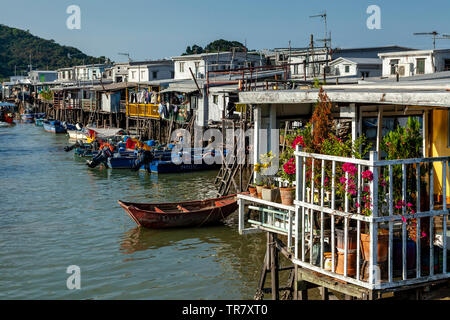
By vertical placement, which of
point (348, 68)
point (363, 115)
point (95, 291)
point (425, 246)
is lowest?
point (95, 291)

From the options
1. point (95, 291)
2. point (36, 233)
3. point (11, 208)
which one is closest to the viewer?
point (95, 291)

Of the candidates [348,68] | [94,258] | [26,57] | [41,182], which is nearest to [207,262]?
[94,258]

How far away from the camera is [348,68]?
42.8 meters

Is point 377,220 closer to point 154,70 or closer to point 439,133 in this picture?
point 439,133

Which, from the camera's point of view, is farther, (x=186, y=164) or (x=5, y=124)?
(x=5, y=124)

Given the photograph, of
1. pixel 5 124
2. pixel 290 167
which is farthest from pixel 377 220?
pixel 5 124

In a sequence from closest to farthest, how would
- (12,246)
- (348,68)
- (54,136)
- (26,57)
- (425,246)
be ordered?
(425,246) < (12,246) < (348,68) < (54,136) < (26,57)

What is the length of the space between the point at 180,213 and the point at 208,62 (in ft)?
103

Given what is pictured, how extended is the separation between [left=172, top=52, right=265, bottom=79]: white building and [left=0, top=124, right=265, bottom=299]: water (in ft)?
70.1

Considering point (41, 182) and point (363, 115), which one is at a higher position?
point (363, 115)

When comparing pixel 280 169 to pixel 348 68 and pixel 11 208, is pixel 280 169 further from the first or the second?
pixel 348 68

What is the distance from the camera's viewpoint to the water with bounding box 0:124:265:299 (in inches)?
571

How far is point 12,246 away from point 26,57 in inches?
6483

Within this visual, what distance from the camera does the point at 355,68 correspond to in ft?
140
